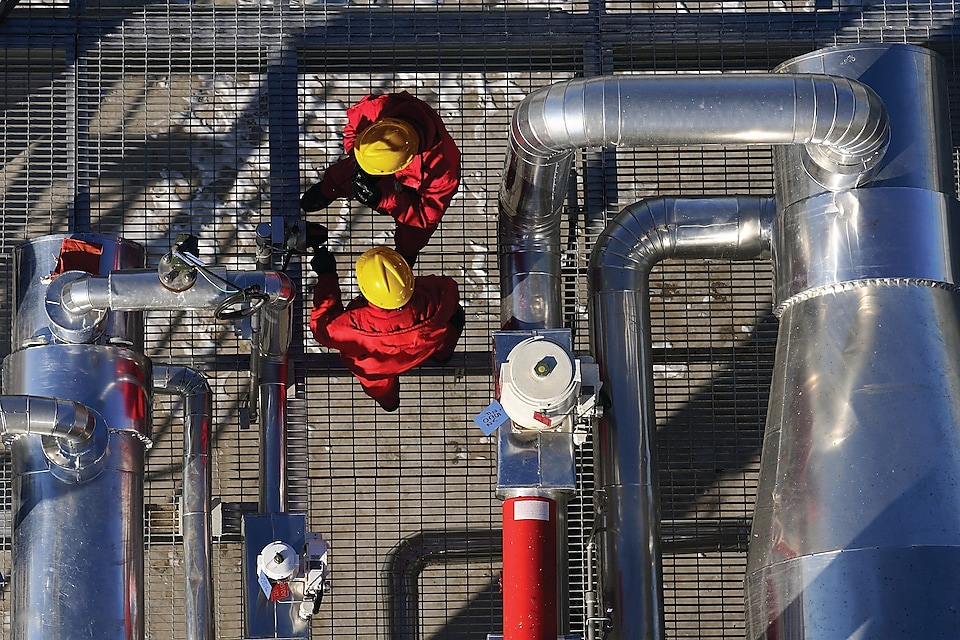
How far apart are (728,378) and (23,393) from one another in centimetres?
289

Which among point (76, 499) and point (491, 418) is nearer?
point (491, 418)

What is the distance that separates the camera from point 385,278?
3377mm

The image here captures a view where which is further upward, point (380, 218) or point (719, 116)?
point (380, 218)

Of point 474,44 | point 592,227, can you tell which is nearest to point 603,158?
point 592,227

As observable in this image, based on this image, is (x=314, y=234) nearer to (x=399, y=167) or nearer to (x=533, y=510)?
(x=399, y=167)

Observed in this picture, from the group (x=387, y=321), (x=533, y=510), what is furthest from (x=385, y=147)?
(x=533, y=510)

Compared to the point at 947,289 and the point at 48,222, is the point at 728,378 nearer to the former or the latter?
the point at 947,289

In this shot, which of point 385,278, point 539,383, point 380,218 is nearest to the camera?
point 539,383

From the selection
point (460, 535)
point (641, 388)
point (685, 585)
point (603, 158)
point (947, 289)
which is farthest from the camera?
point (685, 585)

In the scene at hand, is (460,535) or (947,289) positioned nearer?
(947,289)

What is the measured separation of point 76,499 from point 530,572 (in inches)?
59.0

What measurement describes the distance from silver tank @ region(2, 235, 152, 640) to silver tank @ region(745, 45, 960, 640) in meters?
2.07

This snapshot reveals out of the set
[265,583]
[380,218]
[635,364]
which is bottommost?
[265,583]

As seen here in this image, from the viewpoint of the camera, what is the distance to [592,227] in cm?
409
